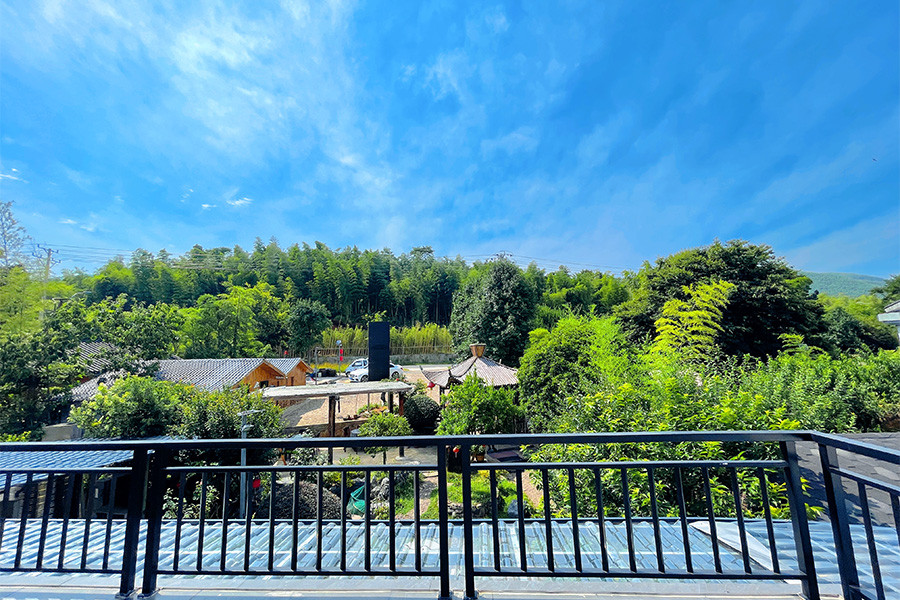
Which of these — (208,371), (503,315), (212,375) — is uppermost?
(503,315)

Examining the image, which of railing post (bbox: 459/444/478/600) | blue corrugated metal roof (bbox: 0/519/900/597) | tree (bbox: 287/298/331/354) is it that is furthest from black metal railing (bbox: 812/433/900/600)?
tree (bbox: 287/298/331/354)

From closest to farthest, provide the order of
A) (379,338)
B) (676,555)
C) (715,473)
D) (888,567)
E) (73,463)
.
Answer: (888,567) < (676,555) < (715,473) < (73,463) < (379,338)

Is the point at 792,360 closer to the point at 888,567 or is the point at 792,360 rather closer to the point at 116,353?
the point at 888,567

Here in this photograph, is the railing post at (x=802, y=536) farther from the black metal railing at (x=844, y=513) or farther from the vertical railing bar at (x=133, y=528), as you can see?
the vertical railing bar at (x=133, y=528)

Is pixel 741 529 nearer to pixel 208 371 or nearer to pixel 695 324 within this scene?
pixel 695 324

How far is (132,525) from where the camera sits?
1.49 m

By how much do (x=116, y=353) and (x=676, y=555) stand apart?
46.4 feet

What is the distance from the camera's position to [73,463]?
398cm

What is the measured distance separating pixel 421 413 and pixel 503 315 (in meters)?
8.78

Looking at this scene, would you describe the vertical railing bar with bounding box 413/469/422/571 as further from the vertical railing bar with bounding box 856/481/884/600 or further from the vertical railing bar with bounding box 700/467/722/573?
the vertical railing bar with bounding box 856/481/884/600

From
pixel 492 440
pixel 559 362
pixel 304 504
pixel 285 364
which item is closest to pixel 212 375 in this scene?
pixel 285 364

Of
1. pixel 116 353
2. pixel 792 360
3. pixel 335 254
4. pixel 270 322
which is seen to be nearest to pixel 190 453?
pixel 116 353

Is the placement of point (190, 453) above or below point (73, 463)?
below

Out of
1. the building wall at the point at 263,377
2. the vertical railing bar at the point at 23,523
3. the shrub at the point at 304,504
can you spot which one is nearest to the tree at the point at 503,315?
the building wall at the point at 263,377
